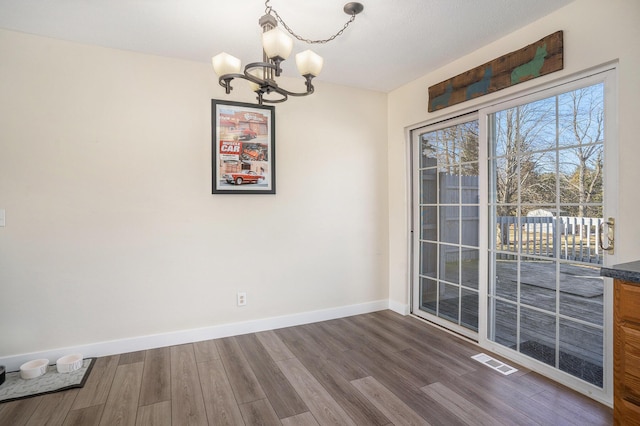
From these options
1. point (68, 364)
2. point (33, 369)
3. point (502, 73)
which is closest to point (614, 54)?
point (502, 73)

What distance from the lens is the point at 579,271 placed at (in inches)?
87.0

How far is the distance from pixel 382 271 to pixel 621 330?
2529mm

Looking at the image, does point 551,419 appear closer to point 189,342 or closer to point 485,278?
point 485,278

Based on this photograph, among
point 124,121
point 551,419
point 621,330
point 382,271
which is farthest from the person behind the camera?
point 382,271

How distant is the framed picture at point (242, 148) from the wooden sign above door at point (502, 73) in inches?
65.9

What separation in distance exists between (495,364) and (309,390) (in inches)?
57.5

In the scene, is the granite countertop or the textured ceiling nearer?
the granite countertop

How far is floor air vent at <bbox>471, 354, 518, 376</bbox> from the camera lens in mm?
2430

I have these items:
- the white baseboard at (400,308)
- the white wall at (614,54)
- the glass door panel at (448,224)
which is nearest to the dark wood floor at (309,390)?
the glass door panel at (448,224)

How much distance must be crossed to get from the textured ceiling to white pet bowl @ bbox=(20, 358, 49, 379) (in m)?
2.49

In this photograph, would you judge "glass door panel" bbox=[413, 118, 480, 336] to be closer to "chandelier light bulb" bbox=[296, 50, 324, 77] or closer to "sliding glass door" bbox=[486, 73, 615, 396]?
"sliding glass door" bbox=[486, 73, 615, 396]

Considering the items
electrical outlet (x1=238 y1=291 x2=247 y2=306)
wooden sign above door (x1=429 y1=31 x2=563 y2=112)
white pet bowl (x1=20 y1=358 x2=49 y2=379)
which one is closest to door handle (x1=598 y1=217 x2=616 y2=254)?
wooden sign above door (x1=429 y1=31 x2=563 y2=112)

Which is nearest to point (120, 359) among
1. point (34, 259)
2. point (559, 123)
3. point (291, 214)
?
point (34, 259)

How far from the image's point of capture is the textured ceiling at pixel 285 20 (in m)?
2.17
